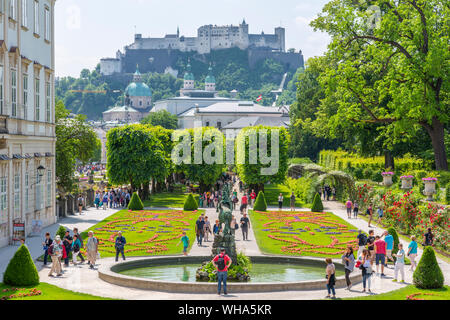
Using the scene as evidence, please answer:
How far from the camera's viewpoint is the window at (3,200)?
30.7m

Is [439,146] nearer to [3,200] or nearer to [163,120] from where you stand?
[3,200]

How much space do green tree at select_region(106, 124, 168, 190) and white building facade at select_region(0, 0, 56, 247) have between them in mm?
16124

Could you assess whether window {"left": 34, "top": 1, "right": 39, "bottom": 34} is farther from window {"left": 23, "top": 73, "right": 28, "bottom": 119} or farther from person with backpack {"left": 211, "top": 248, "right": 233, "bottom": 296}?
person with backpack {"left": 211, "top": 248, "right": 233, "bottom": 296}

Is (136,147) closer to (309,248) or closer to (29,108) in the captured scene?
(29,108)

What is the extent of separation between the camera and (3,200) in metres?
31.0

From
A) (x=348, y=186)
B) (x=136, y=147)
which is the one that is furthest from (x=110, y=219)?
(x=348, y=186)

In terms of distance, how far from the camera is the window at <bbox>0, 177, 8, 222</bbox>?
30.7 meters

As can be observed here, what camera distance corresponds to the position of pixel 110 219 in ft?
140

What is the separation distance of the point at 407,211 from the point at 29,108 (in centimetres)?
2015

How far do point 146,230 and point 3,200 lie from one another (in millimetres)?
8953

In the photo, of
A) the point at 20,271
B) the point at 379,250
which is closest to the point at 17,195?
the point at 20,271

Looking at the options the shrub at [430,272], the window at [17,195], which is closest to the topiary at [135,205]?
the window at [17,195]

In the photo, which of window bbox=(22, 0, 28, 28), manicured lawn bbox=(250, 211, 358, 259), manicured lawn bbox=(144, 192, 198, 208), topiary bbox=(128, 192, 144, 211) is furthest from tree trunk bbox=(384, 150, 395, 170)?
window bbox=(22, 0, 28, 28)

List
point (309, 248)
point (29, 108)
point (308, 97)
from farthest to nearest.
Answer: point (308, 97), point (29, 108), point (309, 248)
